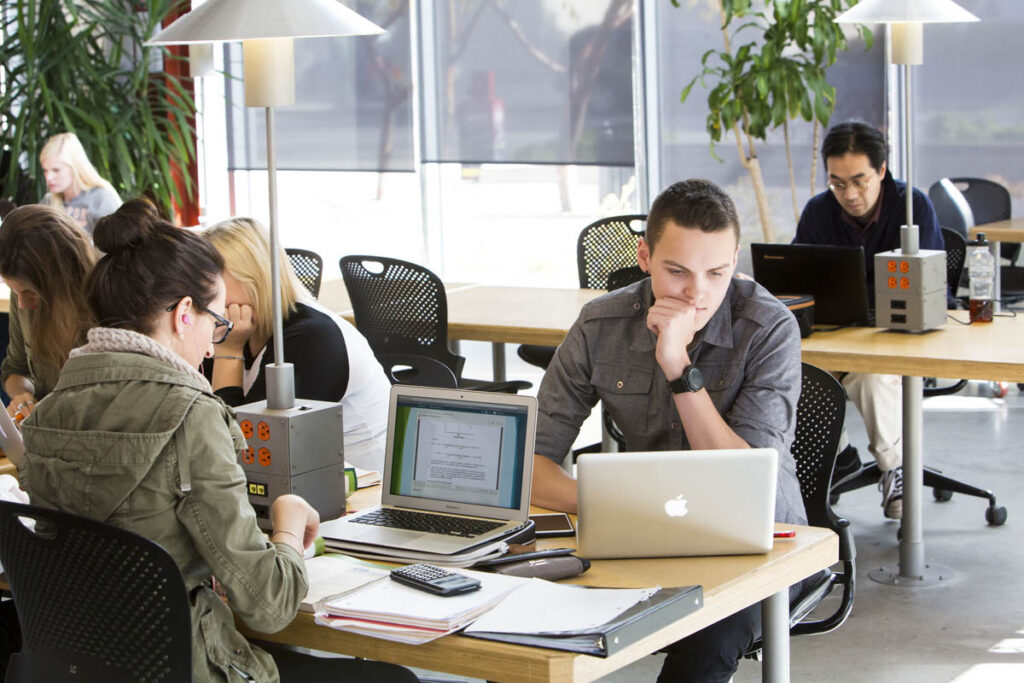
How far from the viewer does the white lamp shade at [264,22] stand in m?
2.19

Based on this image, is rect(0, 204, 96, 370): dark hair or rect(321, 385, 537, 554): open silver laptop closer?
rect(321, 385, 537, 554): open silver laptop

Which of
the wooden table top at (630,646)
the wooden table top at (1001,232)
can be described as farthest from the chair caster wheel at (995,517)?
the wooden table top at (630,646)

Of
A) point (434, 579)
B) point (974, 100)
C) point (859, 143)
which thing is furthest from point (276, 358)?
point (974, 100)

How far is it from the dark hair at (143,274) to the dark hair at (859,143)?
9.19ft

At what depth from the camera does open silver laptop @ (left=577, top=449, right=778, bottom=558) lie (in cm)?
194

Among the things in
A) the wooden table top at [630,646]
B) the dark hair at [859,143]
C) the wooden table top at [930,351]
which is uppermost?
the dark hair at [859,143]

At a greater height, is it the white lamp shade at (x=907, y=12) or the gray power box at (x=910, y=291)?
the white lamp shade at (x=907, y=12)

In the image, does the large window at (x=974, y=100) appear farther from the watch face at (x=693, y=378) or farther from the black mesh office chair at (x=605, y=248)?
the watch face at (x=693, y=378)

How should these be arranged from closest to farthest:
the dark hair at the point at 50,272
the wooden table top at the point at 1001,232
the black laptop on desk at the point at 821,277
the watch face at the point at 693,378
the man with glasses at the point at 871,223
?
the watch face at the point at 693,378
the dark hair at the point at 50,272
the black laptop on desk at the point at 821,277
the man with glasses at the point at 871,223
the wooden table top at the point at 1001,232

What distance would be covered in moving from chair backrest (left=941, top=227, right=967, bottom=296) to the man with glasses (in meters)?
0.61

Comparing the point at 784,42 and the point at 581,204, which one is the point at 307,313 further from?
the point at 581,204

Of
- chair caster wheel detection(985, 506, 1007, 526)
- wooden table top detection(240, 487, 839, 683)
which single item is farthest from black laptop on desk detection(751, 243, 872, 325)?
wooden table top detection(240, 487, 839, 683)

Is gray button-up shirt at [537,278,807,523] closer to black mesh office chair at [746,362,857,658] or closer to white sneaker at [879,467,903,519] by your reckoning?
black mesh office chair at [746,362,857,658]

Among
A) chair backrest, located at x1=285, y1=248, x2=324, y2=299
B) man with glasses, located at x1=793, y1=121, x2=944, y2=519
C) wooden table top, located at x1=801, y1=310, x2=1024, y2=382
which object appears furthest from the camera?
chair backrest, located at x1=285, y1=248, x2=324, y2=299
